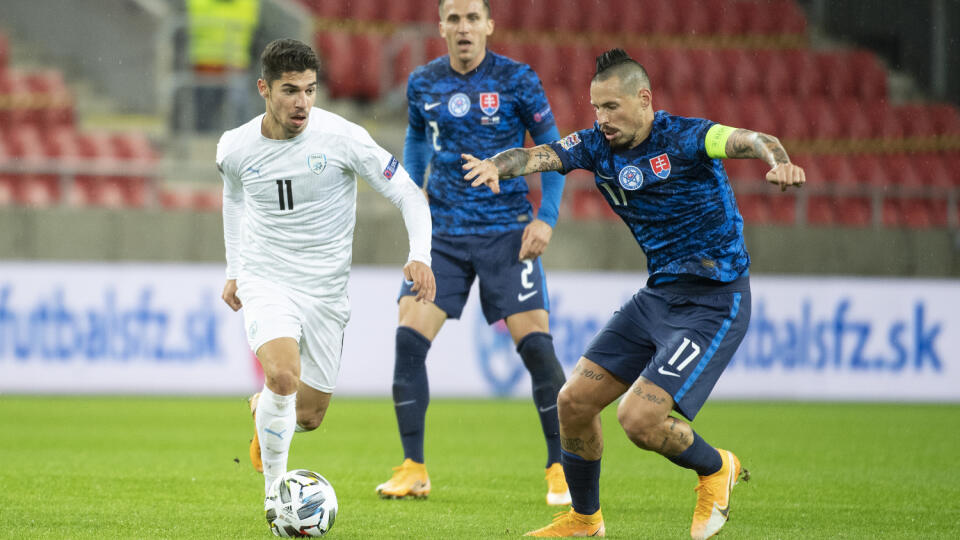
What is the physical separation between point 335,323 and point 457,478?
1.76 meters

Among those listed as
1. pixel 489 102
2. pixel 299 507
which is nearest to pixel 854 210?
pixel 489 102

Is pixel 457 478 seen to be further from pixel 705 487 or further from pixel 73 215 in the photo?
pixel 73 215

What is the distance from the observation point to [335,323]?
5.96m

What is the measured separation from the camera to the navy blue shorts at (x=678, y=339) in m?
5.11

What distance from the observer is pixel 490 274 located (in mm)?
6680

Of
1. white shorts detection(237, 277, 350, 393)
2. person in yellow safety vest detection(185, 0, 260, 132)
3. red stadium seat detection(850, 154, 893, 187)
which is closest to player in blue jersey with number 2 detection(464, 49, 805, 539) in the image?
white shorts detection(237, 277, 350, 393)

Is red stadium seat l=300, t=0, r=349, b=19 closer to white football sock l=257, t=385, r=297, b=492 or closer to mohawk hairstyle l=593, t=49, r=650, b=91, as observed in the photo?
white football sock l=257, t=385, r=297, b=492

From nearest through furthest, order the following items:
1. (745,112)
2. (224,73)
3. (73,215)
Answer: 1. (73,215)
2. (224,73)
3. (745,112)

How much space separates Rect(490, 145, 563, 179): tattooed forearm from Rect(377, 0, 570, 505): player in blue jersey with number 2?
121 centimetres

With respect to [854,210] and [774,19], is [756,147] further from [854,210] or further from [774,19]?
[774,19]

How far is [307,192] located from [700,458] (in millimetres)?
2086

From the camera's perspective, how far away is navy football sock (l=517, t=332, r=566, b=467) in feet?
21.4

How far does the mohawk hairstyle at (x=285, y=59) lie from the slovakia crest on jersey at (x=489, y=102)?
4.35 ft

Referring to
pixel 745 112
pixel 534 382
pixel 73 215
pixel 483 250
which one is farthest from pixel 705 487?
pixel 745 112
